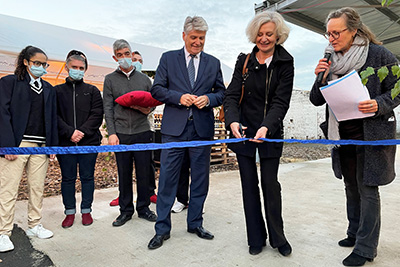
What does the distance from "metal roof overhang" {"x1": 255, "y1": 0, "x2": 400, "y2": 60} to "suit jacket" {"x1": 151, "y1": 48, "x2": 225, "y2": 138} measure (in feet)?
15.9

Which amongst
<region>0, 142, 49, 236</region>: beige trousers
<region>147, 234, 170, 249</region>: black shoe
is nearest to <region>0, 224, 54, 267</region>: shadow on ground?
<region>0, 142, 49, 236</region>: beige trousers

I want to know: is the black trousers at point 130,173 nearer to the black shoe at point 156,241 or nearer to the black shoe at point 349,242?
the black shoe at point 156,241

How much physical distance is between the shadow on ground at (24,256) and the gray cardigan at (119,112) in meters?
1.23

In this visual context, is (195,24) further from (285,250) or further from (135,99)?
(285,250)

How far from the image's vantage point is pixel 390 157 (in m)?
2.07

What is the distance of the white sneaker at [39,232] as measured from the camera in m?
2.65

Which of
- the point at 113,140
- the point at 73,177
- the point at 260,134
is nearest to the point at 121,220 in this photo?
the point at 73,177

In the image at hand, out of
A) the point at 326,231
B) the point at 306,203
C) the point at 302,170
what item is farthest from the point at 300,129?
the point at 326,231

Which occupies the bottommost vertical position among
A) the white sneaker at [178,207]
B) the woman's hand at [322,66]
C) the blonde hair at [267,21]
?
the white sneaker at [178,207]

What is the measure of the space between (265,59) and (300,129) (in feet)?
42.6

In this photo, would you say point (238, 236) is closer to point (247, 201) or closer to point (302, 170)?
point (247, 201)

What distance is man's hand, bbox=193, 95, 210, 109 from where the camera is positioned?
2.49m

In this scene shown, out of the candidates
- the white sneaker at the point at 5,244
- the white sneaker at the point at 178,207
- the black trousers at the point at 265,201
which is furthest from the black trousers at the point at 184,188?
the white sneaker at the point at 5,244

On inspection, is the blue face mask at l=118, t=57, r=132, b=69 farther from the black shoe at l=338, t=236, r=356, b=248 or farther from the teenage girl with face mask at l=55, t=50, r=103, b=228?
the black shoe at l=338, t=236, r=356, b=248
